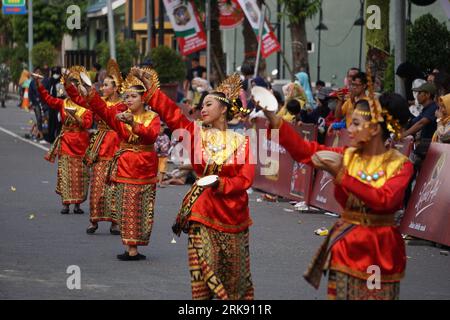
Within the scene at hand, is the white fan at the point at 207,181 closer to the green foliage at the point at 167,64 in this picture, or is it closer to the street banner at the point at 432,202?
the street banner at the point at 432,202

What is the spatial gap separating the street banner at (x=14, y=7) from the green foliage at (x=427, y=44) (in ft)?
114

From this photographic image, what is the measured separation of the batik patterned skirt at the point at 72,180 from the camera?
1554 cm

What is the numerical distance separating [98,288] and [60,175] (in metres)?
5.80

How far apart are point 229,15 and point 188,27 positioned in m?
2.19

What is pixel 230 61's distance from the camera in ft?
159

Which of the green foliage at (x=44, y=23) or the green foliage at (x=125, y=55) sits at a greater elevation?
the green foliage at (x=44, y=23)

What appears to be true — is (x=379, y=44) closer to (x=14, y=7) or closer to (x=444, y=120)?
(x=444, y=120)

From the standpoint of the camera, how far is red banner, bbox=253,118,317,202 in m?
16.9

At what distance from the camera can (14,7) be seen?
53906 millimetres

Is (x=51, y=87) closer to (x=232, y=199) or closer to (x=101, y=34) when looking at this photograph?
(x=232, y=199)

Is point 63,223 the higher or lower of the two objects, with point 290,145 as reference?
lower

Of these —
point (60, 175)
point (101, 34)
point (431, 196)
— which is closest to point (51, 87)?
point (60, 175)

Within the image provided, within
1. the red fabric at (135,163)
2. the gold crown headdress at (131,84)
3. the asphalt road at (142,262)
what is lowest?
the asphalt road at (142,262)
